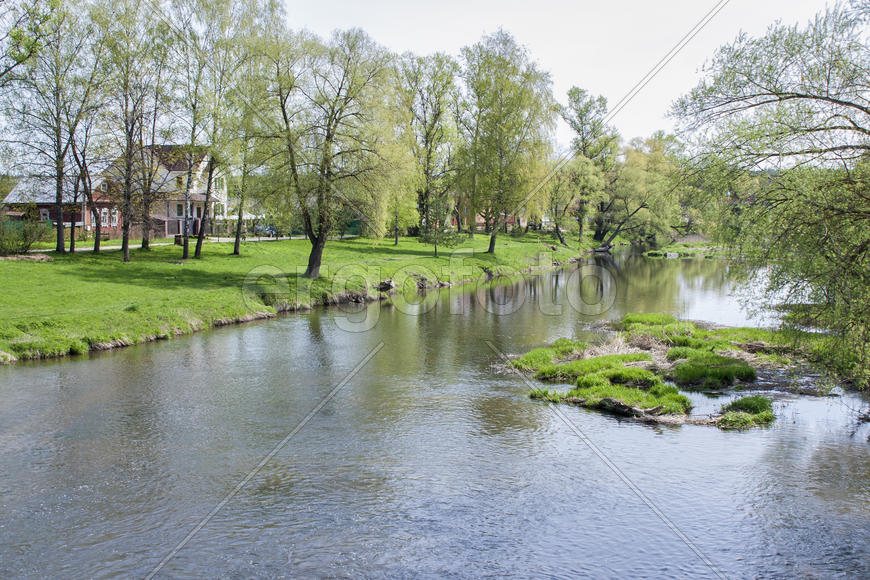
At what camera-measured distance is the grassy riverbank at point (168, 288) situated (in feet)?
69.4

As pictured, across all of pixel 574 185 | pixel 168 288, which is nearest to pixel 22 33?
pixel 168 288

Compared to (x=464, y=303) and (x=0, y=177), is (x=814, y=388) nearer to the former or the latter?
(x=464, y=303)

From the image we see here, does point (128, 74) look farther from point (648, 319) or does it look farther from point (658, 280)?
point (658, 280)

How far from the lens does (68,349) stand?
2022 cm

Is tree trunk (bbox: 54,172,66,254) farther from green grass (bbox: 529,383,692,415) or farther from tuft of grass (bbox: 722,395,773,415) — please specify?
tuft of grass (bbox: 722,395,773,415)

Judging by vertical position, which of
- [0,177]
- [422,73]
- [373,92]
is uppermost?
[422,73]

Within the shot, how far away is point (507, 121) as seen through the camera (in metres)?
51.0

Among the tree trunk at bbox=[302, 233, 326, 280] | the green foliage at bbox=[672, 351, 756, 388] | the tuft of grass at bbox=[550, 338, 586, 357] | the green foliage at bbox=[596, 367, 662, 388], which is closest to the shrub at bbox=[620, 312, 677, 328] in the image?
the tuft of grass at bbox=[550, 338, 586, 357]

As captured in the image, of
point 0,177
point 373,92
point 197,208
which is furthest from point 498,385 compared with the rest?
point 197,208

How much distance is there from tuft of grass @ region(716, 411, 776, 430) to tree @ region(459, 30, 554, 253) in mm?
38297

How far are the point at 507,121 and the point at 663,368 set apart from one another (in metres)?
36.0

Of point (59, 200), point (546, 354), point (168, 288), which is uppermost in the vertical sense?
point (59, 200)

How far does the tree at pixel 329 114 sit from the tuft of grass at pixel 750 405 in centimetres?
2141

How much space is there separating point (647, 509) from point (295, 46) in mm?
27897
